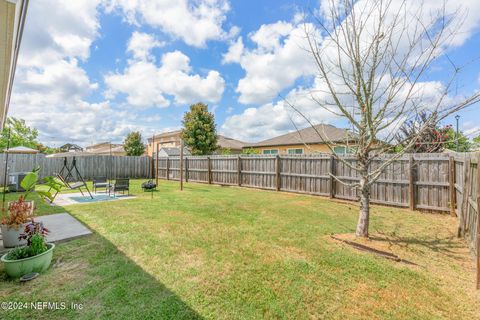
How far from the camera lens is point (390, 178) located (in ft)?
24.9

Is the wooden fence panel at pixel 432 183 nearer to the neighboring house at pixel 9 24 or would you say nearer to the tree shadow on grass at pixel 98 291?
the tree shadow on grass at pixel 98 291

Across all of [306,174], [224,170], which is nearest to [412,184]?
[306,174]

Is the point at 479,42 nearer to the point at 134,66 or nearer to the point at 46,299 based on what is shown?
the point at 46,299

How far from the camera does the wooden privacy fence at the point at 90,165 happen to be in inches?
525

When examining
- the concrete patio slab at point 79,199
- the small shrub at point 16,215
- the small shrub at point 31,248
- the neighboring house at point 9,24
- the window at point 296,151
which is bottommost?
the concrete patio slab at point 79,199

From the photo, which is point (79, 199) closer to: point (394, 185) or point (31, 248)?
point (31, 248)

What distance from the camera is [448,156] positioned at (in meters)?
6.43

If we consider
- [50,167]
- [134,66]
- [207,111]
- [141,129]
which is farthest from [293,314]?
[141,129]

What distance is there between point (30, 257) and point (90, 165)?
15.7m

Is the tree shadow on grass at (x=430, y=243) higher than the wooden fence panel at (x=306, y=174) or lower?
lower

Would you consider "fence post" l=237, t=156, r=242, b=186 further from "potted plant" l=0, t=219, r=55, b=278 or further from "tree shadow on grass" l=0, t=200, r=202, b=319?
"potted plant" l=0, t=219, r=55, b=278

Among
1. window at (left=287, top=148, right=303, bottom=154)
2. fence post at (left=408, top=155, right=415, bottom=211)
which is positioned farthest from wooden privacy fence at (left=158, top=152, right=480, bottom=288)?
window at (left=287, top=148, right=303, bottom=154)

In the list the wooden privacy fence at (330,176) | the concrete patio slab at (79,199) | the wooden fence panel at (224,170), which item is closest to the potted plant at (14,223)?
the concrete patio slab at (79,199)

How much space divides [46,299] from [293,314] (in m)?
2.81
